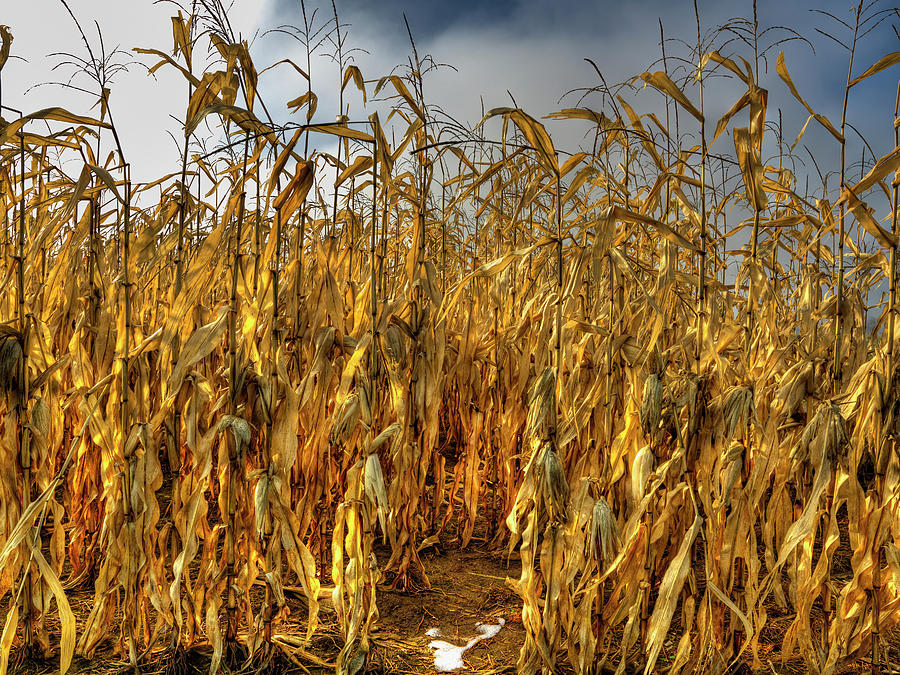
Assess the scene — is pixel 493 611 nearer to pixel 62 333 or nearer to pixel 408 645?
pixel 408 645

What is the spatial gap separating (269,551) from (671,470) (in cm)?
116

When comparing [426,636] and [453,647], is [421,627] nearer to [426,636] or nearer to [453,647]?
[426,636]

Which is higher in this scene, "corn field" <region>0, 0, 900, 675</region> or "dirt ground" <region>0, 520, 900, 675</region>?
"corn field" <region>0, 0, 900, 675</region>

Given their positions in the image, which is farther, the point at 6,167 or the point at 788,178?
the point at 788,178

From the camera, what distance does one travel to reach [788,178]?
2.81 m

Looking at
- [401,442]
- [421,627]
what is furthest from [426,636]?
[401,442]

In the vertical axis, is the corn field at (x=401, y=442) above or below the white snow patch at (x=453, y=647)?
above

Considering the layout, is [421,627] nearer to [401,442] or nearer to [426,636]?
[426,636]

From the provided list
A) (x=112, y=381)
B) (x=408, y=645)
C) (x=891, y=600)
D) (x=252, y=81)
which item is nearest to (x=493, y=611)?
(x=408, y=645)

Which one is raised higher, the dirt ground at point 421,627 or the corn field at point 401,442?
the corn field at point 401,442

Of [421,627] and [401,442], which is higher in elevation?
[401,442]

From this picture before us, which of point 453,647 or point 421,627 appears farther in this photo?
point 421,627

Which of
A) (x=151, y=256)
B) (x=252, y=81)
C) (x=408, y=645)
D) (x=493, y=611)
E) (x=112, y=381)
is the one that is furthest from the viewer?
(x=151, y=256)

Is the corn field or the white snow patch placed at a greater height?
the corn field
